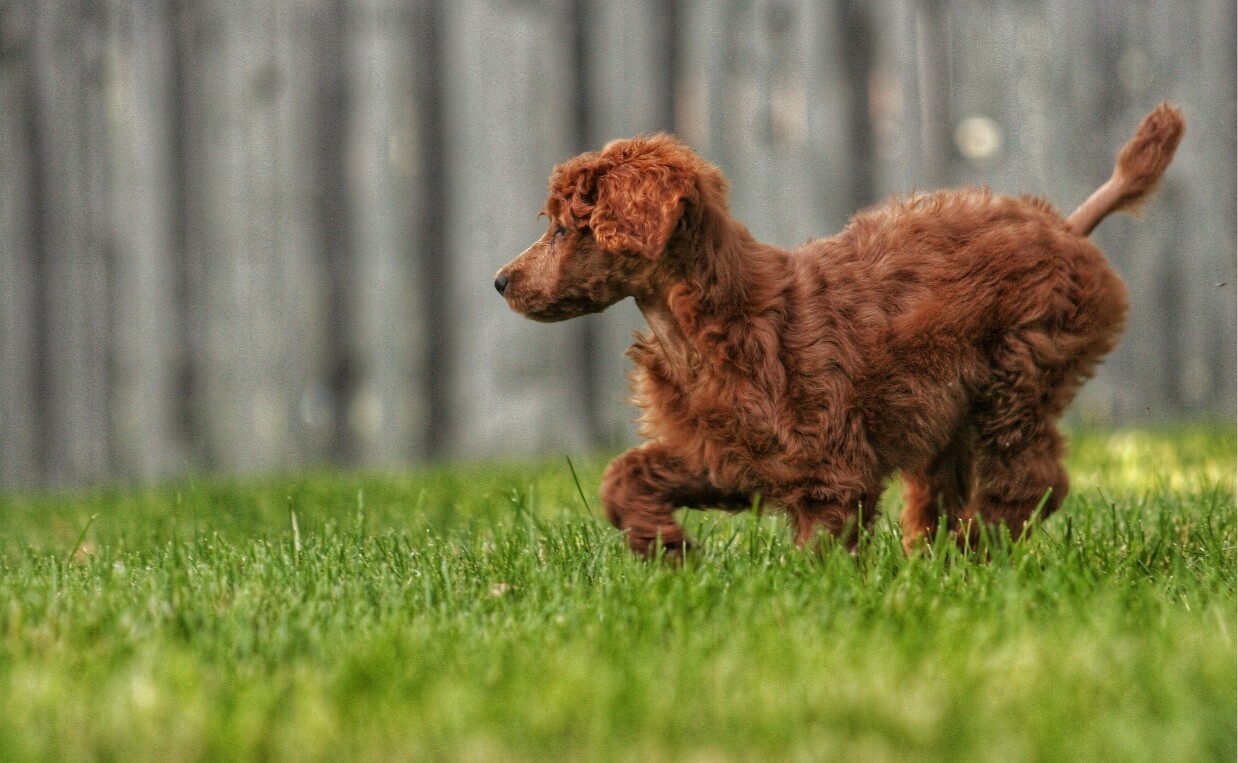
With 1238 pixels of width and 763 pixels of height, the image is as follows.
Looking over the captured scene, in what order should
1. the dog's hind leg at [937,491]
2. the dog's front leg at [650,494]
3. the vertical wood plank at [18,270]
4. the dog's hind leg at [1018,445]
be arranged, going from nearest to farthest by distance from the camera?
the dog's front leg at [650,494] → the dog's hind leg at [1018,445] → the dog's hind leg at [937,491] → the vertical wood plank at [18,270]

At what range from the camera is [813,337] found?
290cm

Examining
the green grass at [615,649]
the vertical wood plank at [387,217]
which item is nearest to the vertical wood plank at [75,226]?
the vertical wood plank at [387,217]

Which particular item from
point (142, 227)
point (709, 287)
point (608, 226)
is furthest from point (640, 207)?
point (142, 227)

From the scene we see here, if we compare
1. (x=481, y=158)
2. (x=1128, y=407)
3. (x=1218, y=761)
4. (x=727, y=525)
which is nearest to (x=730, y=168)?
(x=481, y=158)

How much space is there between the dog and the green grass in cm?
16

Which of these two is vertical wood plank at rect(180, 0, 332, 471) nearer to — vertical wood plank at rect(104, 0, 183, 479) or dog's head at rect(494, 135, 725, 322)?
vertical wood plank at rect(104, 0, 183, 479)

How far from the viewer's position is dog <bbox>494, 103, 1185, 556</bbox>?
2875 mm

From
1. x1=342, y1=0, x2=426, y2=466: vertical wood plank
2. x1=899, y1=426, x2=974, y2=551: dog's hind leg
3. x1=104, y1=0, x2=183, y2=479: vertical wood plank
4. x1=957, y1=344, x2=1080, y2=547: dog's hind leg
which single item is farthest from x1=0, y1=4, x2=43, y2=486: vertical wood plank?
x1=957, y1=344, x2=1080, y2=547: dog's hind leg

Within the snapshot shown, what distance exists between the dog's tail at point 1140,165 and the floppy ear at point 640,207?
1.18 meters

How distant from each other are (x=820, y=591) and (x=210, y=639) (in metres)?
1.10

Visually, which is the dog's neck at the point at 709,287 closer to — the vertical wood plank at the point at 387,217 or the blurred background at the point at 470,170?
the blurred background at the point at 470,170

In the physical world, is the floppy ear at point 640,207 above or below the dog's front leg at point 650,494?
above

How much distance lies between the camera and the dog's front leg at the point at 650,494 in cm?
294

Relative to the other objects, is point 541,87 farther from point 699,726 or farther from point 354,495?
point 699,726
